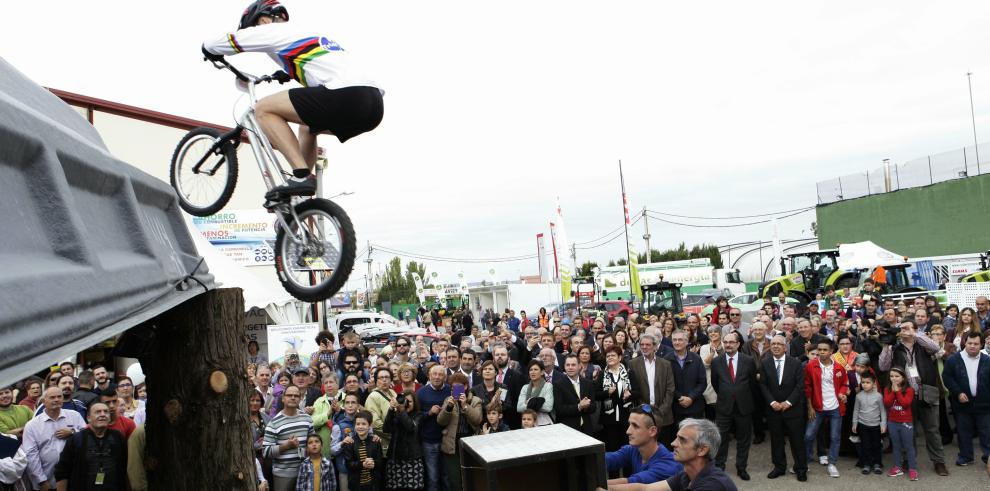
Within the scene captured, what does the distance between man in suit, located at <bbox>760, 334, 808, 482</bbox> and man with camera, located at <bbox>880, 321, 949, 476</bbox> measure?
3.96ft

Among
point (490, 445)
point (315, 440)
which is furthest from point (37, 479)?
point (490, 445)

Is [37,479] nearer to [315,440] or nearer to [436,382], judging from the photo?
[315,440]

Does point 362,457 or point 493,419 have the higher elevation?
point 493,419

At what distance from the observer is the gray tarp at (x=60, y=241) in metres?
1.06

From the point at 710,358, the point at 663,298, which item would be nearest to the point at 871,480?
the point at 710,358

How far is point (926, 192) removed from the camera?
1305 inches

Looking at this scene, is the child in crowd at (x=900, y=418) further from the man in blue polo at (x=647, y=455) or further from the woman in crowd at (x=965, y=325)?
the man in blue polo at (x=647, y=455)

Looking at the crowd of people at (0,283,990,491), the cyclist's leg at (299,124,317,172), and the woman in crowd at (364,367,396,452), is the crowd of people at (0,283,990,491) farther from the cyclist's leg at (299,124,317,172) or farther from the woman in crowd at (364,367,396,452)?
the cyclist's leg at (299,124,317,172)

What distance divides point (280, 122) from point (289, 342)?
9677 millimetres

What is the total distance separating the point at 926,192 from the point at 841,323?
90.1ft

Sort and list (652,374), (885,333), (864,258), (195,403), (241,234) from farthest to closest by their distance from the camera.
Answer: (864,258)
(241,234)
(885,333)
(652,374)
(195,403)

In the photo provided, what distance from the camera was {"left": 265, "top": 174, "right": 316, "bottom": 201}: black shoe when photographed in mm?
3395

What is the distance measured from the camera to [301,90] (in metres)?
3.41

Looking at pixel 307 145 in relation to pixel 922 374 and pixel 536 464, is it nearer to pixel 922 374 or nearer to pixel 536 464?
pixel 536 464
